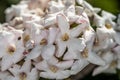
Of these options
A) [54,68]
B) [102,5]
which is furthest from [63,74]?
[102,5]

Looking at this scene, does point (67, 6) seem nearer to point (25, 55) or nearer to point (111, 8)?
point (25, 55)

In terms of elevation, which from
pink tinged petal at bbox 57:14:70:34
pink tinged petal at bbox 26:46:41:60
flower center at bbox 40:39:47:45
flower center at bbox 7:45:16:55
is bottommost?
flower center at bbox 7:45:16:55

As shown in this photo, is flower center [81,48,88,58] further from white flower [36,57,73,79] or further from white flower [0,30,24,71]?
white flower [0,30,24,71]

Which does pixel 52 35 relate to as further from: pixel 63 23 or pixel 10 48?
pixel 10 48

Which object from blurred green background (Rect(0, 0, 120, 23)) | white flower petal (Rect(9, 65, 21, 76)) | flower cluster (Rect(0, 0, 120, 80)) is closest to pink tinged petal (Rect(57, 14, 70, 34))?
flower cluster (Rect(0, 0, 120, 80))

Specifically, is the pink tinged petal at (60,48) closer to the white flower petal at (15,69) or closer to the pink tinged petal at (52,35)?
the pink tinged petal at (52,35)

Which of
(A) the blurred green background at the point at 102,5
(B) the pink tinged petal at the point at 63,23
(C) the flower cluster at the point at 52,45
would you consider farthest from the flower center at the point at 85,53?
(A) the blurred green background at the point at 102,5
